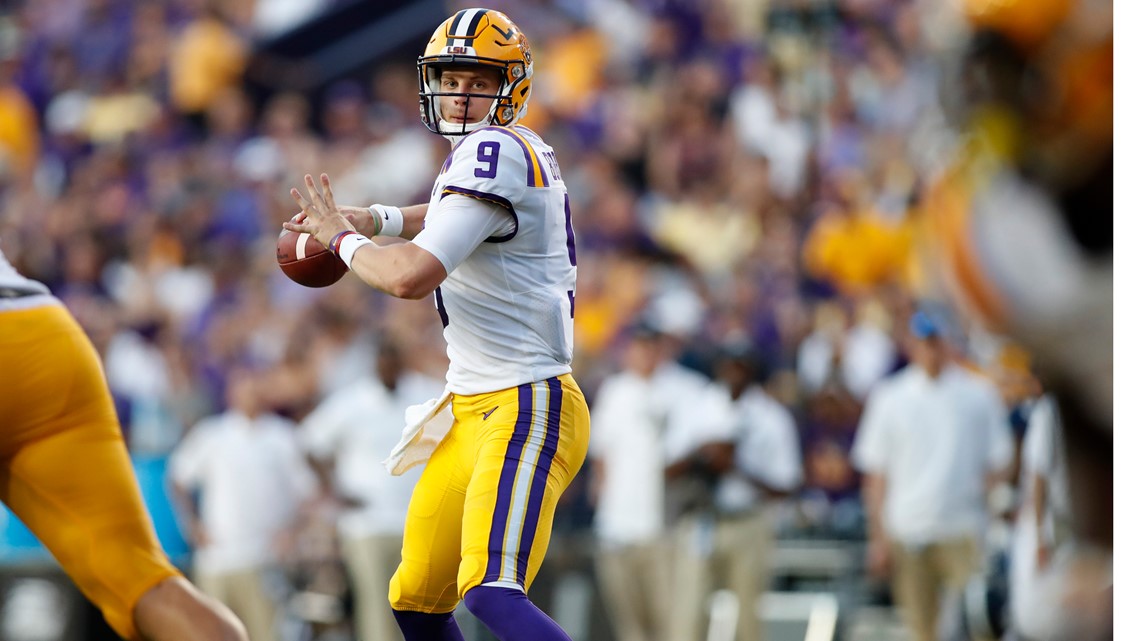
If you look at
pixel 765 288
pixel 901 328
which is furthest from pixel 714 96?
pixel 901 328

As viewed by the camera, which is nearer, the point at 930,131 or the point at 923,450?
the point at 930,131

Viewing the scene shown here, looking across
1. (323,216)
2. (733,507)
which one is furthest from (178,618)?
(733,507)

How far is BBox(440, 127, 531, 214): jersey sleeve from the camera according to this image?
4648mm

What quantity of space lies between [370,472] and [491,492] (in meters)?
5.17

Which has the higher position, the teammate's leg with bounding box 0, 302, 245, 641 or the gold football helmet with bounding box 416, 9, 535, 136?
the gold football helmet with bounding box 416, 9, 535, 136

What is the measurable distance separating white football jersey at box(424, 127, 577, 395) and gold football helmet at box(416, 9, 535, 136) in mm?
229

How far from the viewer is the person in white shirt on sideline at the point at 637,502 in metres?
10.0

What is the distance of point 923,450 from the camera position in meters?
9.45

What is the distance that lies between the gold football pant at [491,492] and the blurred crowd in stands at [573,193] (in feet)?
15.1

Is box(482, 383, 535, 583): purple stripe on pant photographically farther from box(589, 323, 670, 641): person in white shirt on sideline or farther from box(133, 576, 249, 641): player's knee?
box(589, 323, 670, 641): person in white shirt on sideline

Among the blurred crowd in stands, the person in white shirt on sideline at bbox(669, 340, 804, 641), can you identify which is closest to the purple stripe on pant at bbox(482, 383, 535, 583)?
the blurred crowd in stands

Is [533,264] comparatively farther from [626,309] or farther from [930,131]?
[626,309]

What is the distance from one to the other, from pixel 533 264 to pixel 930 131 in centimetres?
241

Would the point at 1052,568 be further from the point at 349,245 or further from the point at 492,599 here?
the point at 349,245
